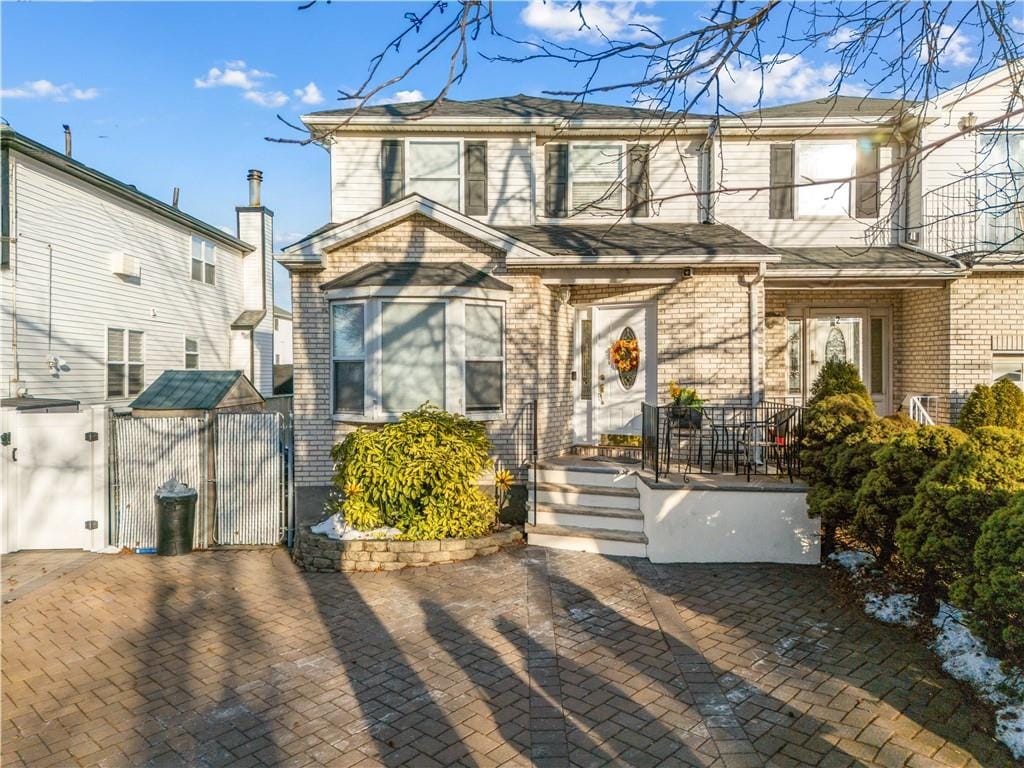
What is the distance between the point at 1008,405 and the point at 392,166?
33.4 ft

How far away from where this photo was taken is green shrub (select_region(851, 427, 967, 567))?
18.3 feet

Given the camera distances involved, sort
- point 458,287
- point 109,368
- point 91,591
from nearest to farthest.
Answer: point 91,591
point 458,287
point 109,368

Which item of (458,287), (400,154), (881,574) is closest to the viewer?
(881,574)

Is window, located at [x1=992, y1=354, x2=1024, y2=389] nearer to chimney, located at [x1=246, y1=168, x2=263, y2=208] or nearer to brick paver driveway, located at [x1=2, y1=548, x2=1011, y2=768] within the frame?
brick paver driveway, located at [x1=2, y1=548, x2=1011, y2=768]

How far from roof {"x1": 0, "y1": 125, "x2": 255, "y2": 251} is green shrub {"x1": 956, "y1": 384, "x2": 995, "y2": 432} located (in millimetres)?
15899

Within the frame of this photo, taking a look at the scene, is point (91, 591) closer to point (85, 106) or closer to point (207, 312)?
point (85, 106)

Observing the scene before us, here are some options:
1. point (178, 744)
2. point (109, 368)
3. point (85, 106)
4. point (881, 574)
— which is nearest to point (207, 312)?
point (109, 368)

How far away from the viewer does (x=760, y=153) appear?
11.1 meters

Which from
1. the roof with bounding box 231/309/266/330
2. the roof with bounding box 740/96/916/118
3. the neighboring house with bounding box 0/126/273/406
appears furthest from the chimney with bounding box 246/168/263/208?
the roof with bounding box 740/96/916/118

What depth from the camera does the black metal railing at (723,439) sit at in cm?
771

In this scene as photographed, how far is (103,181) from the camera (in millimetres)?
13141

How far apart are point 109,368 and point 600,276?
10.9 meters

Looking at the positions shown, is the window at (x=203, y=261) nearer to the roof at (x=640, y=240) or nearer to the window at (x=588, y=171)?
the roof at (x=640, y=240)

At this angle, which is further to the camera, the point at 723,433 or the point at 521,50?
the point at 723,433
